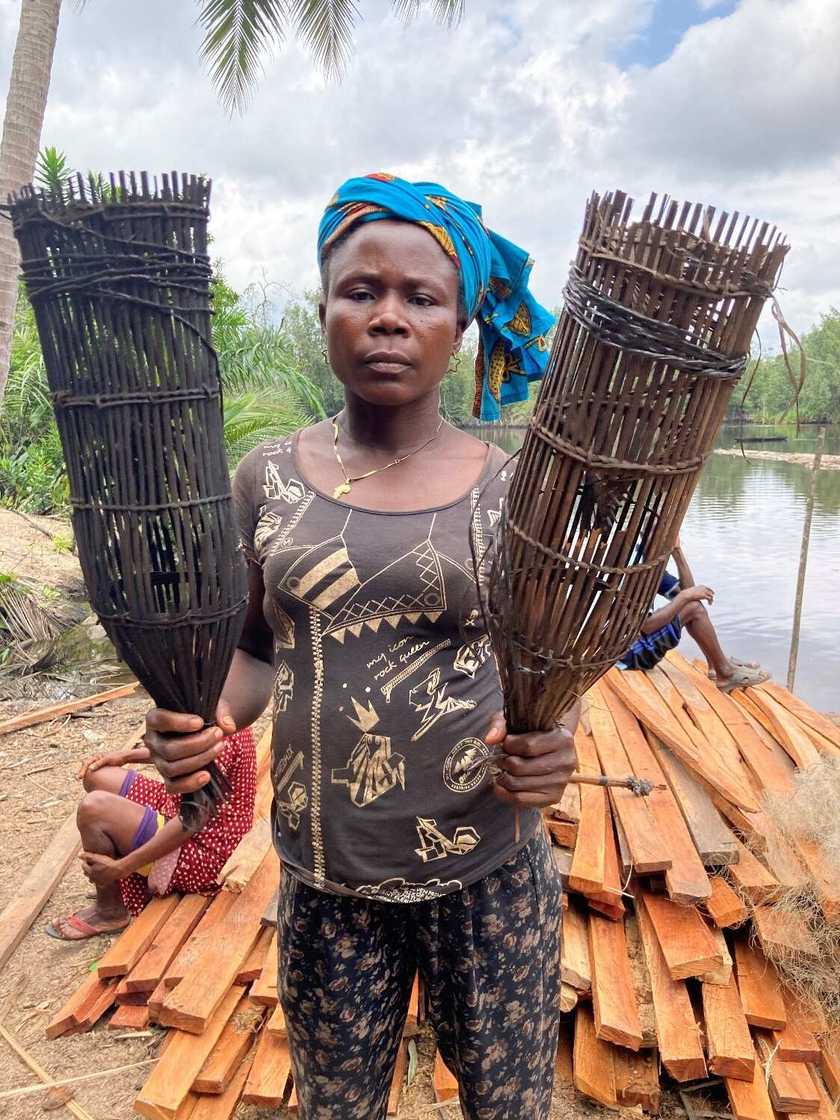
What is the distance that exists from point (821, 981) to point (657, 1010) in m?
0.51

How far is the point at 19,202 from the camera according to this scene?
1.12m

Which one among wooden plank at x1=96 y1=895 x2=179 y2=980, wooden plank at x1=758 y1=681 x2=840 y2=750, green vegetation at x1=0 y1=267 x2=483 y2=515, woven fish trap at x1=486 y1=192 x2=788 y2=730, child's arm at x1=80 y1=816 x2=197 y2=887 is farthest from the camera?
green vegetation at x1=0 y1=267 x2=483 y2=515

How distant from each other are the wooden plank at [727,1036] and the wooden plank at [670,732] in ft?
2.63

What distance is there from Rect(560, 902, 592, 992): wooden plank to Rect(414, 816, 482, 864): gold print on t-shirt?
1.09 metres

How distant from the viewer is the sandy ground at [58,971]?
2.46m

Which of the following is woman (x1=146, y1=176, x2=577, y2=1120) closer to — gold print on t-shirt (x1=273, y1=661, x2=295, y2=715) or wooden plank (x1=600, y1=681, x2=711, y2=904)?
gold print on t-shirt (x1=273, y1=661, x2=295, y2=715)

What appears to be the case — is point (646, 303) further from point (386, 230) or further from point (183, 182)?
point (183, 182)

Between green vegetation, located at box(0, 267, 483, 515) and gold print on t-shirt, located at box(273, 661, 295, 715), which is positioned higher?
gold print on t-shirt, located at box(273, 661, 295, 715)

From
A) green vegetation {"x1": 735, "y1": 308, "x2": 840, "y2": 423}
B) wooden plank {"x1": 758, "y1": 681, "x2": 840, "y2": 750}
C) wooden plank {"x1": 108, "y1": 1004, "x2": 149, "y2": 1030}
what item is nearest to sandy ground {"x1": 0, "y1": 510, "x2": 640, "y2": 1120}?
wooden plank {"x1": 108, "y1": 1004, "x2": 149, "y2": 1030}

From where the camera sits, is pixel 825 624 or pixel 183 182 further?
pixel 825 624

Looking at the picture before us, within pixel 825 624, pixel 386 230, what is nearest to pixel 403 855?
pixel 386 230

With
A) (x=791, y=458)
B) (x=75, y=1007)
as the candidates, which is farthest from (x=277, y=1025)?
(x=791, y=458)

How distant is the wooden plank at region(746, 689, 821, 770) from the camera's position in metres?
3.80

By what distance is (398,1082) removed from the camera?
2.43m
